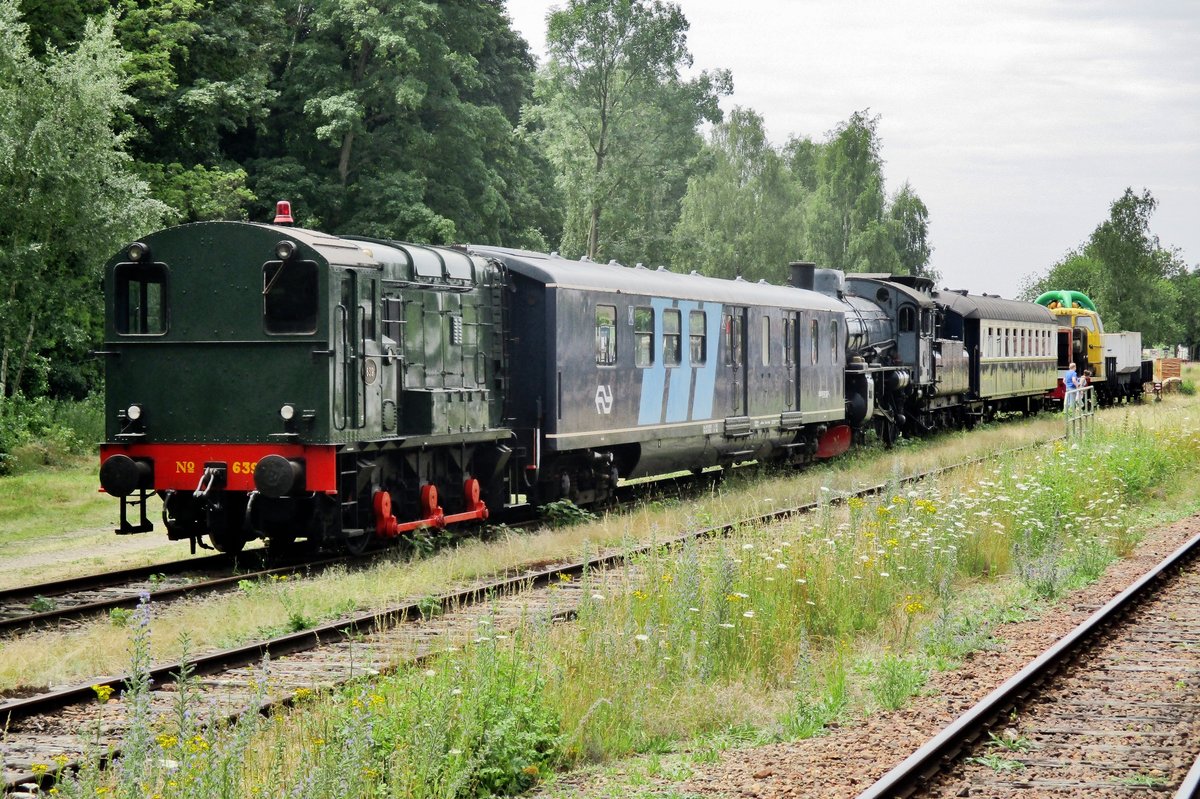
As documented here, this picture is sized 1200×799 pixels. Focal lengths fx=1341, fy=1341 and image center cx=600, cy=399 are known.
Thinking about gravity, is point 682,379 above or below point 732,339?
below

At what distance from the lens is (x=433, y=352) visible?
15.0m

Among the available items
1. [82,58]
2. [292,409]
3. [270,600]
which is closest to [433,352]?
[292,409]

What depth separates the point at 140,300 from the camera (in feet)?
45.2

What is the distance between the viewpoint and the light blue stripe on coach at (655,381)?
1847cm

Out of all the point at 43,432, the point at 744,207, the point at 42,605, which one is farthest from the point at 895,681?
the point at 744,207

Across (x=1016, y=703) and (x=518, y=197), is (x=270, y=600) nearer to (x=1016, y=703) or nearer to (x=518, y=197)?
(x=1016, y=703)

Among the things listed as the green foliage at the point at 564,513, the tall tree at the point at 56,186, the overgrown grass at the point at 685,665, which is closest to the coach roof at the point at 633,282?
the green foliage at the point at 564,513

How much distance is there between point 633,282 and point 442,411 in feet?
15.1

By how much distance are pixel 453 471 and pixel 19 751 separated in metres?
8.42

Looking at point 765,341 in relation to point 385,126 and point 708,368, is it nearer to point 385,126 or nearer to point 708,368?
point 708,368

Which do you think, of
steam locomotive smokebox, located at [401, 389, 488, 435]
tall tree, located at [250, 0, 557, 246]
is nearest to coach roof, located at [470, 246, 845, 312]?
steam locomotive smokebox, located at [401, 389, 488, 435]

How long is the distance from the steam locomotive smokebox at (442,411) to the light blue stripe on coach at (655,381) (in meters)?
3.28

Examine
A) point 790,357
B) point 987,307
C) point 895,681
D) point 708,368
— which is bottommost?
point 895,681

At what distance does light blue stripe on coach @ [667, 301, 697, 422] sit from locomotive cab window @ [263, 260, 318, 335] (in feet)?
23.4
